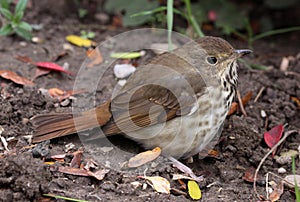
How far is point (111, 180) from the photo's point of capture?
12.5ft

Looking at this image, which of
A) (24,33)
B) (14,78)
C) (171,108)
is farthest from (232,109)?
(24,33)

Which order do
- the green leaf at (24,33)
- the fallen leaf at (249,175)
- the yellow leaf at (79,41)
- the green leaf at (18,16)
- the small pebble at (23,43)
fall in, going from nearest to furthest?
1. the fallen leaf at (249,175)
2. the green leaf at (18,16)
3. the green leaf at (24,33)
4. the small pebble at (23,43)
5. the yellow leaf at (79,41)

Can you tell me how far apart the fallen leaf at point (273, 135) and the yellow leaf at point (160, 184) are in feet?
3.16

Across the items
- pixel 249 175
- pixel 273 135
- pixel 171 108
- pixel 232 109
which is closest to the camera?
pixel 171 108

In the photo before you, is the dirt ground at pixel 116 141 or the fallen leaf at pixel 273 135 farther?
the fallen leaf at pixel 273 135

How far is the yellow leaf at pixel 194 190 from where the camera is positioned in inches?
151

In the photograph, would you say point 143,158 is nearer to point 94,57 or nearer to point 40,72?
point 40,72

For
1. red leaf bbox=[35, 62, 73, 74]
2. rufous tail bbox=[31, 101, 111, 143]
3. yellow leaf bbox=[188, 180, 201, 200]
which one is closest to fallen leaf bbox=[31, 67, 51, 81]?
red leaf bbox=[35, 62, 73, 74]

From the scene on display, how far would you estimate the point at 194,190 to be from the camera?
3.88m

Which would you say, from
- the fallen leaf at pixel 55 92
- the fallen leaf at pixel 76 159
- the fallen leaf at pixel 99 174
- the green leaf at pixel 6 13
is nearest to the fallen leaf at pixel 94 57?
the fallen leaf at pixel 55 92

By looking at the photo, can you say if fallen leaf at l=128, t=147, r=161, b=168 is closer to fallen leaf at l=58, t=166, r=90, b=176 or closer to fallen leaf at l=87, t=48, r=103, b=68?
fallen leaf at l=58, t=166, r=90, b=176

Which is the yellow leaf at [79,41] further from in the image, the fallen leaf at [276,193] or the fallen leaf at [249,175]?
the fallen leaf at [276,193]

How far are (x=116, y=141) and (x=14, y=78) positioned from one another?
107 cm

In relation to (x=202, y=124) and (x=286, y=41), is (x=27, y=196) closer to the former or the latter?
(x=202, y=124)
